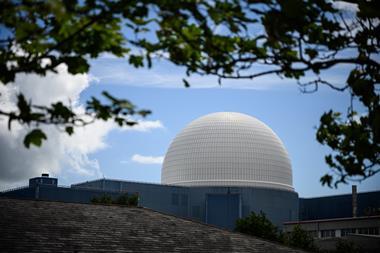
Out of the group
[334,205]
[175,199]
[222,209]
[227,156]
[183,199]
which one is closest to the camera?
[222,209]

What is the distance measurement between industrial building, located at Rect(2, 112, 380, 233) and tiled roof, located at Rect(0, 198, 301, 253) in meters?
68.1

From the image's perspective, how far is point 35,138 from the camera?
27.1 ft

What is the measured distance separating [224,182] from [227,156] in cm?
441

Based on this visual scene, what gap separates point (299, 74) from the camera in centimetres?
1093

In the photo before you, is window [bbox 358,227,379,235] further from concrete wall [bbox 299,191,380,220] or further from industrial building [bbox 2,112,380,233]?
concrete wall [bbox 299,191,380,220]

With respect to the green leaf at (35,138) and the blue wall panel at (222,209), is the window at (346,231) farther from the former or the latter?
the green leaf at (35,138)

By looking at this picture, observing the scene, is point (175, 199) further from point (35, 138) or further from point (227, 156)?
point (35, 138)

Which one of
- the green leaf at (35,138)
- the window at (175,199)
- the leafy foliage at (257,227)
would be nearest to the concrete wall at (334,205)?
the window at (175,199)

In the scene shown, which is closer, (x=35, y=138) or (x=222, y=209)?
(x=35, y=138)

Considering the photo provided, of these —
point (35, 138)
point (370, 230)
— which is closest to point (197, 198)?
point (370, 230)

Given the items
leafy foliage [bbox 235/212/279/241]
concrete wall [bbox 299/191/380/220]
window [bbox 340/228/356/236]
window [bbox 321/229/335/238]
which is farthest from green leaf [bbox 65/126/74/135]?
concrete wall [bbox 299/191/380/220]

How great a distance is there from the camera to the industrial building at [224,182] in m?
102

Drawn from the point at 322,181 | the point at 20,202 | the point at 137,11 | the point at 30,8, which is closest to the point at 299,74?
the point at 322,181

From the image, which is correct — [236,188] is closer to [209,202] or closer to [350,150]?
[209,202]
